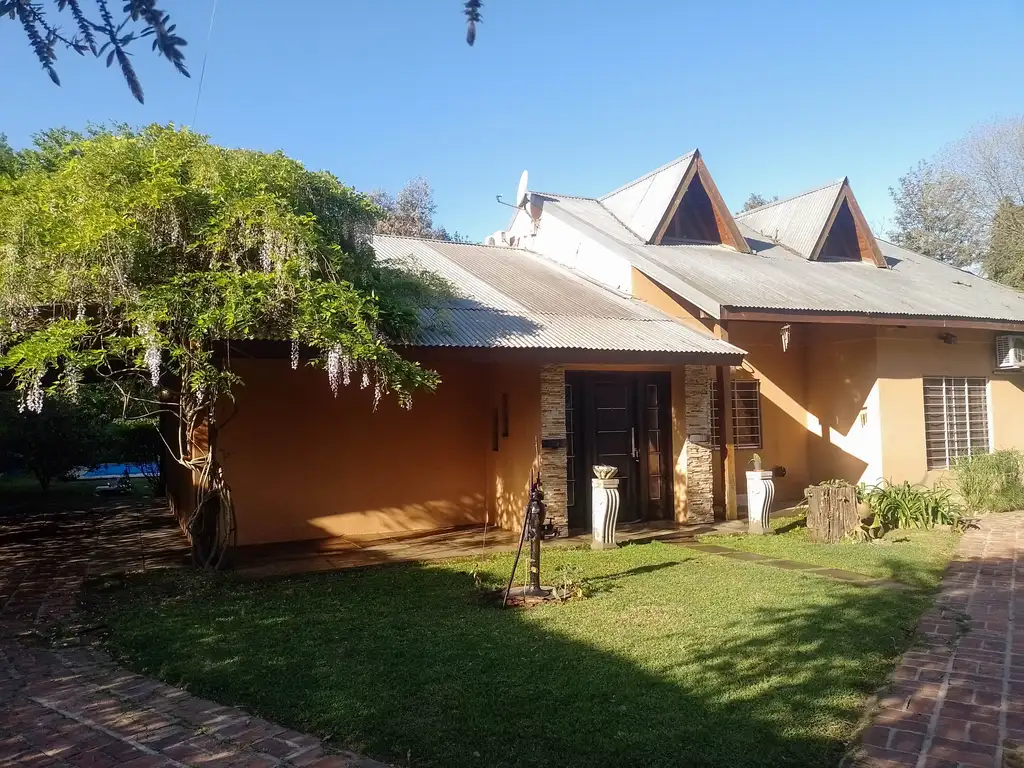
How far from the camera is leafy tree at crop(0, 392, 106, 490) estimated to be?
15406mm

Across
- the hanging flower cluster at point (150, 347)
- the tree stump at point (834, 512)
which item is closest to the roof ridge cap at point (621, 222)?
the tree stump at point (834, 512)

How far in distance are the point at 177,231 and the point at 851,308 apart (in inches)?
384

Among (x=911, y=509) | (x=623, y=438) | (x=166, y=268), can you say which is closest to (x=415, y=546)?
A: (x=623, y=438)

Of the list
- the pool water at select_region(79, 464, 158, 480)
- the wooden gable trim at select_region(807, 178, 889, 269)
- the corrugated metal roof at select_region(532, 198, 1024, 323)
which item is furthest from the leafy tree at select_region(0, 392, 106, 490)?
the wooden gable trim at select_region(807, 178, 889, 269)

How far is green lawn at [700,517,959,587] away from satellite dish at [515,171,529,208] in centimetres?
962

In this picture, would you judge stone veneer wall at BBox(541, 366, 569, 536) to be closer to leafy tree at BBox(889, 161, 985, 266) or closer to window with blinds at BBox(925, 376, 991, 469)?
window with blinds at BBox(925, 376, 991, 469)

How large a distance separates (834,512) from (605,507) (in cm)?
298

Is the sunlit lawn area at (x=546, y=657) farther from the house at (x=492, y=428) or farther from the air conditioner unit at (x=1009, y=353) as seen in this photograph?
the air conditioner unit at (x=1009, y=353)

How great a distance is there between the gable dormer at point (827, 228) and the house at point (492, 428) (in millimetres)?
5864

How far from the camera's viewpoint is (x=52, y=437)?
16656 mm

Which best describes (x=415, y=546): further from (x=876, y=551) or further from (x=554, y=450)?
(x=876, y=551)

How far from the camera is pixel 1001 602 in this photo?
6371 mm

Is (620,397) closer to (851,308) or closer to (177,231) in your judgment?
(851,308)

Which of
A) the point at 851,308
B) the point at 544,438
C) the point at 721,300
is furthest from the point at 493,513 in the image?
the point at 851,308
